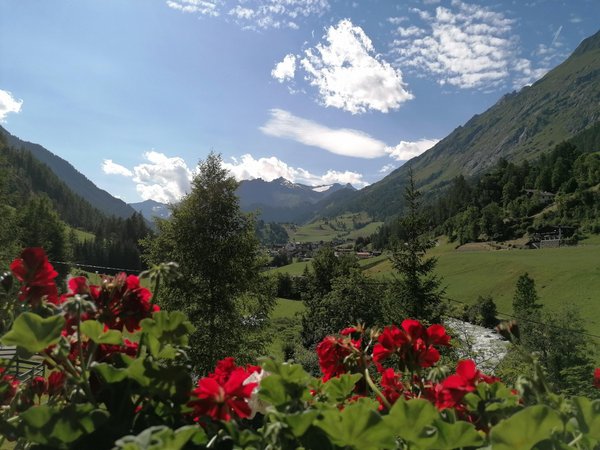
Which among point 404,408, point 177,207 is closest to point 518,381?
point 404,408

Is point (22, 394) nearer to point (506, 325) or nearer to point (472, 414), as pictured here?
point (472, 414)

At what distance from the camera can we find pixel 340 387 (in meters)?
1.43

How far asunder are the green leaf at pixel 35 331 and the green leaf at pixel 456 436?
872mm

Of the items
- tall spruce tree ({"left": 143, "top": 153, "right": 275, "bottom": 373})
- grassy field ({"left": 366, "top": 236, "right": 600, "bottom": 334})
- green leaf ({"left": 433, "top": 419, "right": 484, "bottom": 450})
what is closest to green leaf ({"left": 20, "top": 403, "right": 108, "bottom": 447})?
green leaf ({"left": 433, "top": 419, "right": 484, "bottom": 450})

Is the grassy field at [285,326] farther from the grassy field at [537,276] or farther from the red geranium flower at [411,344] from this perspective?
the red geranium flower at [411,344]

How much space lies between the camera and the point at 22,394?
48.4 inches

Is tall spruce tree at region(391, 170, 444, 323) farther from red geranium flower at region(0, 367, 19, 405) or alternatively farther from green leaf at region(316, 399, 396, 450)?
green leaf at region(316, 399, 396, 450)

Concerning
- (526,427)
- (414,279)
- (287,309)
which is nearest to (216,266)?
(414,279)

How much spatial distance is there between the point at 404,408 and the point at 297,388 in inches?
12.6

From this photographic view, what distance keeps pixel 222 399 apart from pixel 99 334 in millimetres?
374

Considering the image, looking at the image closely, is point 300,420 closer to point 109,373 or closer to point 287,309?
point 109,373

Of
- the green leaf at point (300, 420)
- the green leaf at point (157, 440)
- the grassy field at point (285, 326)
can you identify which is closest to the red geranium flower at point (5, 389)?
the green leaf at point (157, 440)

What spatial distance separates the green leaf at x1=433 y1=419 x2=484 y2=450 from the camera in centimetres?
90

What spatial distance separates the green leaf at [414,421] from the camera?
0.90m
